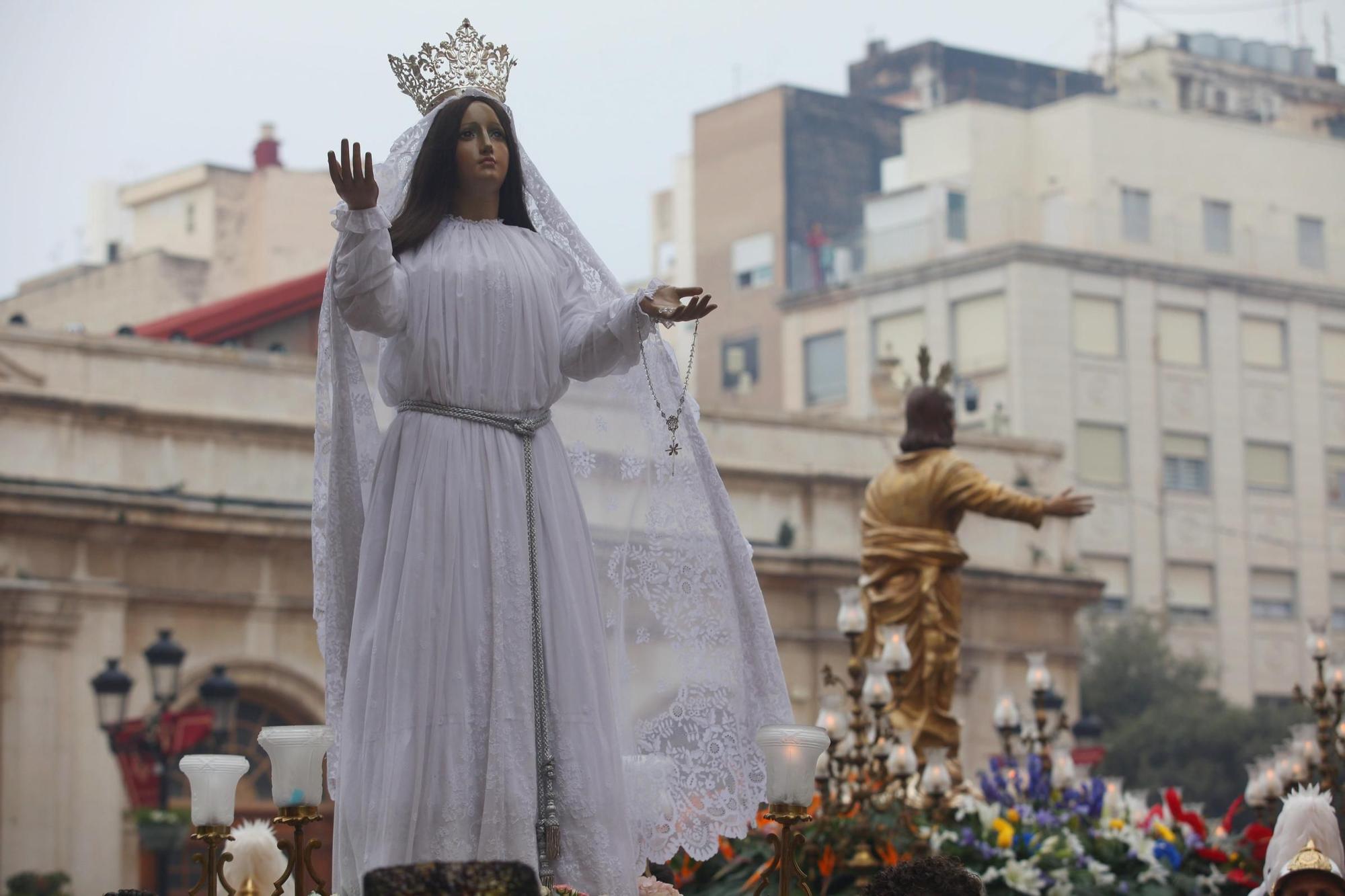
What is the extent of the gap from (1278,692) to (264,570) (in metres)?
29.5

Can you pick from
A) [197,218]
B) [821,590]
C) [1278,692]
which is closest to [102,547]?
[821,590]

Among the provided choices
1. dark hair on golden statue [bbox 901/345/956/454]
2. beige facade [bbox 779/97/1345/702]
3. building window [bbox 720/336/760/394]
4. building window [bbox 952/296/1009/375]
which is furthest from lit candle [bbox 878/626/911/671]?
building window [bbox 720/336/760/394]

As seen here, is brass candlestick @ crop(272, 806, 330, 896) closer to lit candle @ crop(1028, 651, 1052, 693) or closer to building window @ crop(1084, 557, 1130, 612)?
lit candle @ crop(1028, 651, 1052, 693)

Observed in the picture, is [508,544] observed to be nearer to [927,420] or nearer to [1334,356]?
[927,420]

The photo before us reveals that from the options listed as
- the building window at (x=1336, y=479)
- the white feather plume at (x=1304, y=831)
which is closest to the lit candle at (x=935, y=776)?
the white feather plume at (x=1304, y=831)

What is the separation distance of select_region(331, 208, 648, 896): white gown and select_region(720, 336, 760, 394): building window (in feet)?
150

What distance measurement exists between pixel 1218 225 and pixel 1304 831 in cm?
4623

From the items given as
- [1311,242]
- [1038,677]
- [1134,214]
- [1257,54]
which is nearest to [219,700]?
[1038,677]

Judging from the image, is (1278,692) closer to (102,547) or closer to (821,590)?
(821,590)

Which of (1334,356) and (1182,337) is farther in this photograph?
(1334,356)

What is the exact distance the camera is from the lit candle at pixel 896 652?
1232cm

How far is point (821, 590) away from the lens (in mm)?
30297

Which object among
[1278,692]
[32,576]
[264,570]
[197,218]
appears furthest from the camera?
[1278,692]

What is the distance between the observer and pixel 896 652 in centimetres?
1233
